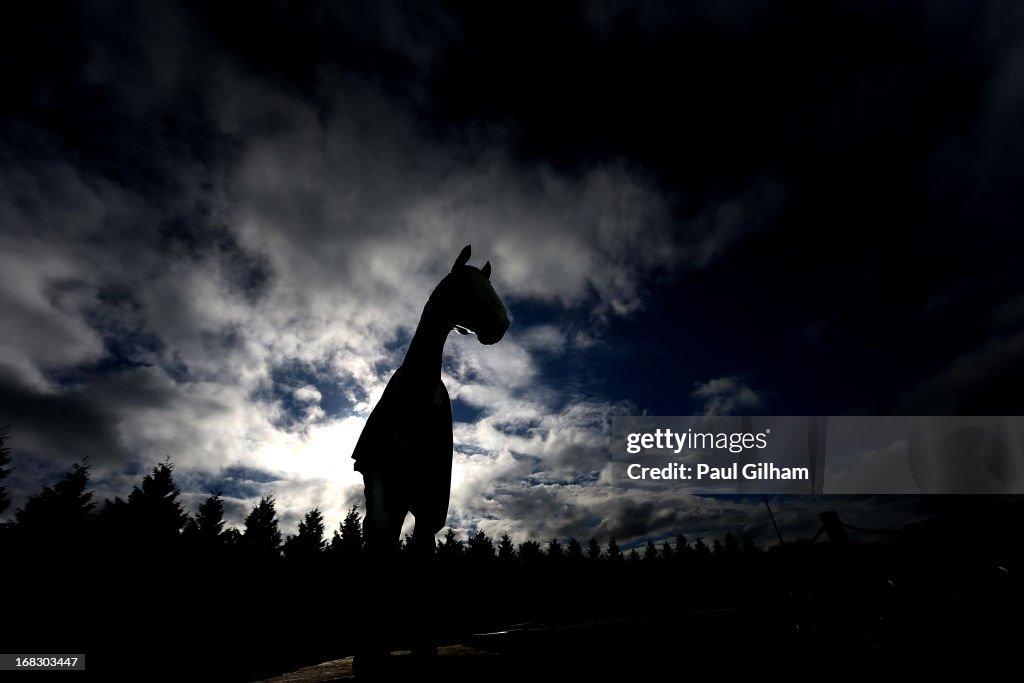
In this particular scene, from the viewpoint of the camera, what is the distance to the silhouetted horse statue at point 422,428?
3.13 meters

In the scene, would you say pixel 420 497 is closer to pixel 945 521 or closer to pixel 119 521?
pixel 945 521

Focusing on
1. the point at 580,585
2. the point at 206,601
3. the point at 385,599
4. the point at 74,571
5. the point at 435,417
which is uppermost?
the point at 435,417

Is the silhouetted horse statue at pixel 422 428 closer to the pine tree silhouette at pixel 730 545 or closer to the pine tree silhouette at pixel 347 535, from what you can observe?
the pine tree silhouette at pixel 347 535

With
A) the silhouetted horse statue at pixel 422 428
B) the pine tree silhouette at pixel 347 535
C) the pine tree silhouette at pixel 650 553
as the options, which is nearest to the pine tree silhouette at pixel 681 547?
the pine tree silhouette at pixel 650 553

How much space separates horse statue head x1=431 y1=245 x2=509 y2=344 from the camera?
3635 mm

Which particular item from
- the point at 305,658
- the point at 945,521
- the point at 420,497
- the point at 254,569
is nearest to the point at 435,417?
the point at 420,497

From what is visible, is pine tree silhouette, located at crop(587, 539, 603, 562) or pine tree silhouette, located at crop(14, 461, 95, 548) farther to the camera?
pine tree silhouette, located at crop(587, 539, 603, 562)

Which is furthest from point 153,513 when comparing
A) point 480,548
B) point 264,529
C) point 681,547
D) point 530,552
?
point 681,547

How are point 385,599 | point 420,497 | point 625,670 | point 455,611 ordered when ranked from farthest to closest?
1. point 455,611
2. point 420,497
3. point 385,599
4. point 625,670

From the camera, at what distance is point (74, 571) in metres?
32.0

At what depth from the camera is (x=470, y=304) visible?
3.64 metres

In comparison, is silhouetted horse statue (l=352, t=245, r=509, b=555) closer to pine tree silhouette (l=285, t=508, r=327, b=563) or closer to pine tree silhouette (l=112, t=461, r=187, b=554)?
pine tree silhouette (l=112, t=461, r=187, b=554)

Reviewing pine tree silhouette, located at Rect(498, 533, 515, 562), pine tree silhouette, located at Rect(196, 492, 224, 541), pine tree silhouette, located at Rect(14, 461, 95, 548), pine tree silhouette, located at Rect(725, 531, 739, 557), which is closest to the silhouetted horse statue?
pine tree silhouette, located at Rect(14, 461, 95, 548)

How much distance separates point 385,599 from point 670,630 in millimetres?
2002
